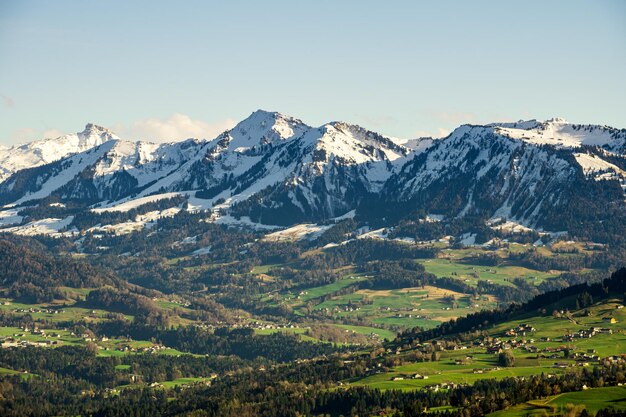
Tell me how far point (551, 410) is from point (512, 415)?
7460 millimetres

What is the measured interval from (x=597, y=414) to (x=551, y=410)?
34.3ft

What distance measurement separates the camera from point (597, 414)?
188 meters

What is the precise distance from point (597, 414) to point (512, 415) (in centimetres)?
1628

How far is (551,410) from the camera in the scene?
19662 cm

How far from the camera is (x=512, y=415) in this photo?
196750 millimetres
